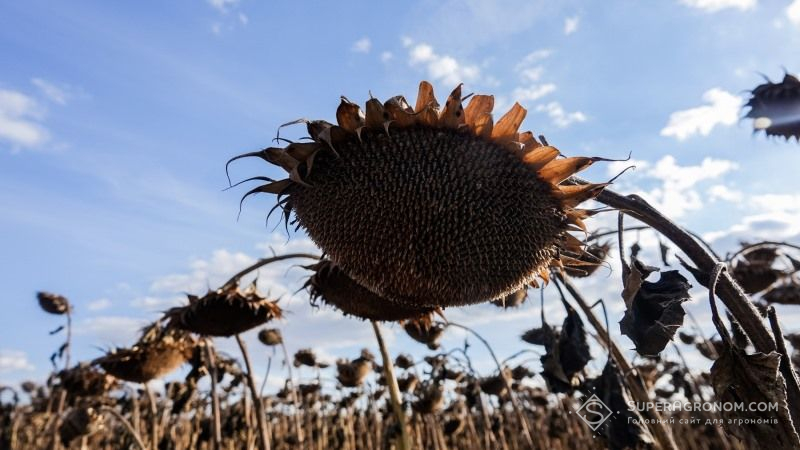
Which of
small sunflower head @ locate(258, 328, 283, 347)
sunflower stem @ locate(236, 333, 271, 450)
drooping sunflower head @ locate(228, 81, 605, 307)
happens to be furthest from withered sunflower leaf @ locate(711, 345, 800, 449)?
small sunflower head @ locate(258, 328, 283, 347)

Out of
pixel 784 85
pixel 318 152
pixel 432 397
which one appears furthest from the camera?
pixel 432 397

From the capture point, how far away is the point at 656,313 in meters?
1.95

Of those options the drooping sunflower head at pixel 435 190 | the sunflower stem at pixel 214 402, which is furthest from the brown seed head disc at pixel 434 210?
the sunflower stem at pixel 214 402

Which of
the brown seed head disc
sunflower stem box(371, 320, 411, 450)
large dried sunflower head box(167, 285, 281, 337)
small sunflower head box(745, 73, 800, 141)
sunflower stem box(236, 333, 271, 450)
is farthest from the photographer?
small sunflower head box(745, 73, 800, 141)

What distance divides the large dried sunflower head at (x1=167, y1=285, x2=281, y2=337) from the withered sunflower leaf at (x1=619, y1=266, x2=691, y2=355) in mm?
3575

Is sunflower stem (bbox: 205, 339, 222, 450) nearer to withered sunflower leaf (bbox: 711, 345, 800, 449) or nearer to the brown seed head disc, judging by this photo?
the brown seed head disc

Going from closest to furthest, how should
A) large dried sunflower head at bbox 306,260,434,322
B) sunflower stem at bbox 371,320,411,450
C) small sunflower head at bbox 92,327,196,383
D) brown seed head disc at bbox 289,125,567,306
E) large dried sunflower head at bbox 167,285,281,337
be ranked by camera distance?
brown seed head disc at bbox 289,125,567,306, large dried sunflower head at bbox 306,260,434,322, sunflower stem at bbox 371,320,411,450, large dried sunflower head at bbox 167,285,281,337, small sunflower head at bbox 92,327,196,383

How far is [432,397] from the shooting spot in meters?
11.4

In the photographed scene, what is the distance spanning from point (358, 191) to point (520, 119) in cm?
66

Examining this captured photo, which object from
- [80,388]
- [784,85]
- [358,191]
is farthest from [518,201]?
[80,388]

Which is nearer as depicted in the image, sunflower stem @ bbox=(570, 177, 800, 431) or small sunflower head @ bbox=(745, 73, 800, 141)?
sunflower stem @ bbox=(570, 177, 800, 431)

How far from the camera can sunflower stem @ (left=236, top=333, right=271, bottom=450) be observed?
4.61m

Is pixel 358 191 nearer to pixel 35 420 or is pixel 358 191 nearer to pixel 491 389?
pixel 491 389

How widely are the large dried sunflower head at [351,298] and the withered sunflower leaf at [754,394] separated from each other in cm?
216
